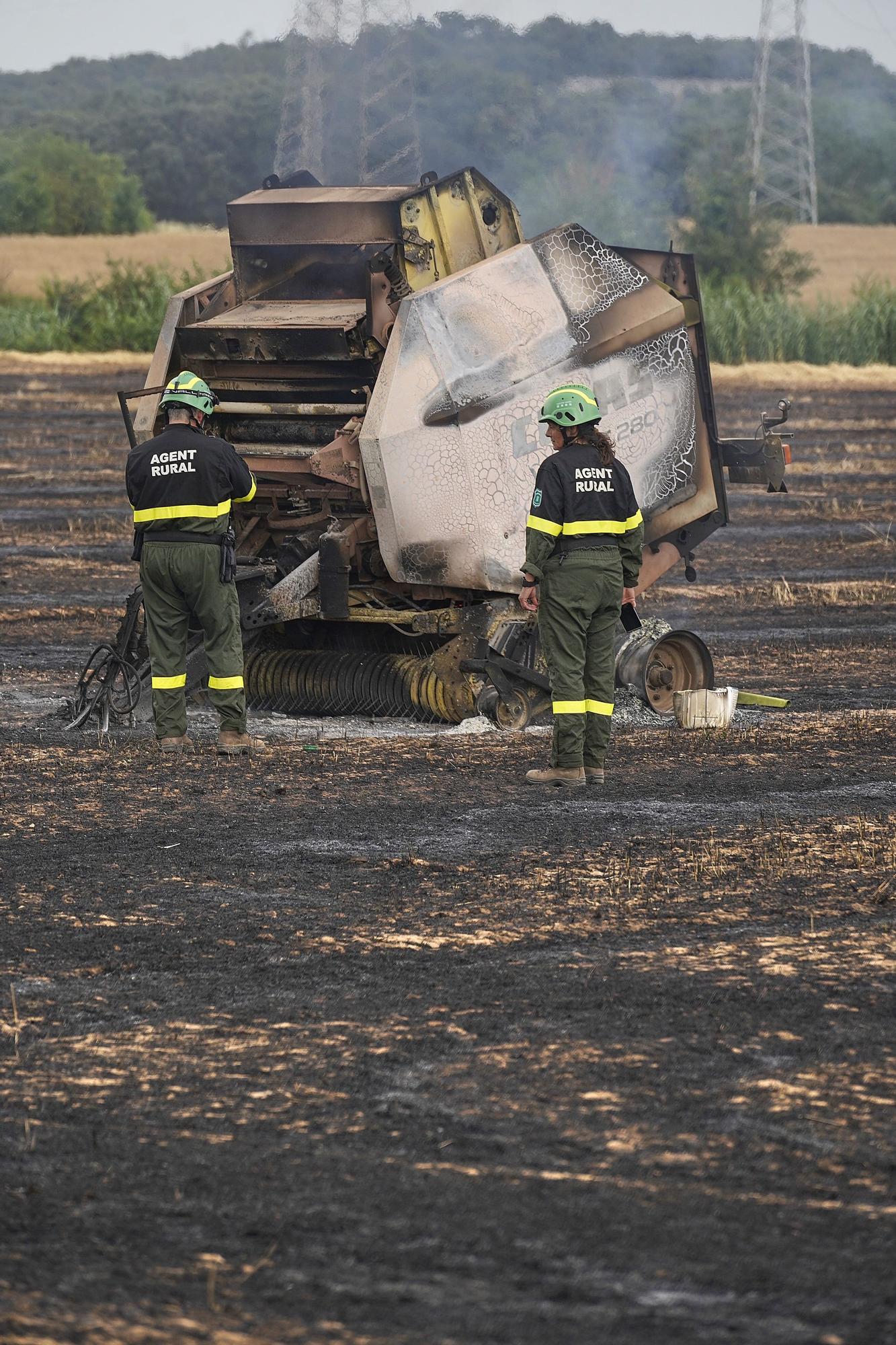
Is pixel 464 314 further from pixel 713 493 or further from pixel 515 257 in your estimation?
pixel 713 493

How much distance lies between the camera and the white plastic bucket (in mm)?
9523

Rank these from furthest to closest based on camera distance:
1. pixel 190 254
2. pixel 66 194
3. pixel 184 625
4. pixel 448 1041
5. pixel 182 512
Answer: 1. pixel 66 194
2. pixel 190 254
3. pixel 184 625
4. pixel 182 512
5. pixel 448 1041

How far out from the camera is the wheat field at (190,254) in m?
48.7

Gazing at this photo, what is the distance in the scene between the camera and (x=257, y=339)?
976 centimetres

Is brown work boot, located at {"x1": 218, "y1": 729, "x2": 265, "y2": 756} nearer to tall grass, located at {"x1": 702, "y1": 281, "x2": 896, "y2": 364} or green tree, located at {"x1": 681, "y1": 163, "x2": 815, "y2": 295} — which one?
tall grass, located at {"x1": 702, "y1": 281, "x2": 896, "y2": 364}

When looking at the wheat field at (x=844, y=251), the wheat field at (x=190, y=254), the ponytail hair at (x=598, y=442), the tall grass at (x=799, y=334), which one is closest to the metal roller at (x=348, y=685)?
the ponytail hair at (x=598, y=442)

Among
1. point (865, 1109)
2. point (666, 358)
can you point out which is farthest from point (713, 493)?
point (865, 1109)

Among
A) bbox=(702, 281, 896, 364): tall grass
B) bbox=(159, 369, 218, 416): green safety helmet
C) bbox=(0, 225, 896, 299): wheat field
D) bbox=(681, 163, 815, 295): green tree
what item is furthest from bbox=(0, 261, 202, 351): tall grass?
bbox=(159, 369, 218, 416): green safety helmet

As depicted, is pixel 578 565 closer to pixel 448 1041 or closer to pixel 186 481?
pixel 186 481

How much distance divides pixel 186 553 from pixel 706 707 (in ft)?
9.11

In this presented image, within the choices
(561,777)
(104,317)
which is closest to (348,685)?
(561,777)

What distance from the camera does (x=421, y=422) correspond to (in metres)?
9.23

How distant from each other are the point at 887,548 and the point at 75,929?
488 inches

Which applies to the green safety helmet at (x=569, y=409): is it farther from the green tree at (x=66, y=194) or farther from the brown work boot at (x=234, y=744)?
the green tree at (x=66, y=194)
